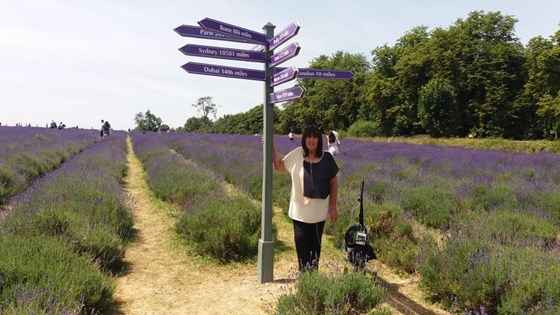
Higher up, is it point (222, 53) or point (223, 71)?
point (222, 53)

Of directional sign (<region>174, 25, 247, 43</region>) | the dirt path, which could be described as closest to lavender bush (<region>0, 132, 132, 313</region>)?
the dirt path

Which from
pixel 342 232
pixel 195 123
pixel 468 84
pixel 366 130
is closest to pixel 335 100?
pixel 366 130

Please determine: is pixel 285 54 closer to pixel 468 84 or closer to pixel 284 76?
pixel 284 76

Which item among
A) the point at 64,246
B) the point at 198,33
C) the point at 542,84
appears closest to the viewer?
the point at 198,33

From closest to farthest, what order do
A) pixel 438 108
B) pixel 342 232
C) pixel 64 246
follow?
pixel 64 246 → pixel 342 232 → pixel 438 108

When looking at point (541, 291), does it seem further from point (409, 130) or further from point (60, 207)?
point (409, 130)

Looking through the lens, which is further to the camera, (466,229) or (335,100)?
(335,100)

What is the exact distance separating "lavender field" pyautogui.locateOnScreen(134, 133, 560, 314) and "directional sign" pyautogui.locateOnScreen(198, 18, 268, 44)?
2084 mm

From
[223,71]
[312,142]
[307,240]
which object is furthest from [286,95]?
[307,240]

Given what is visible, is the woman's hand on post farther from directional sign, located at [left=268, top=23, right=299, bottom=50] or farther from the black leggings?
directional sign, located at [left=268, top=23, right=299, bottom=50]

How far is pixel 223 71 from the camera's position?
4.01 meters

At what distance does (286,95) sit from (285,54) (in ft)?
1.26

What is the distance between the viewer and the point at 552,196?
6.89 meters

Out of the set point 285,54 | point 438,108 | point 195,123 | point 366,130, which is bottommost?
point 366,130
